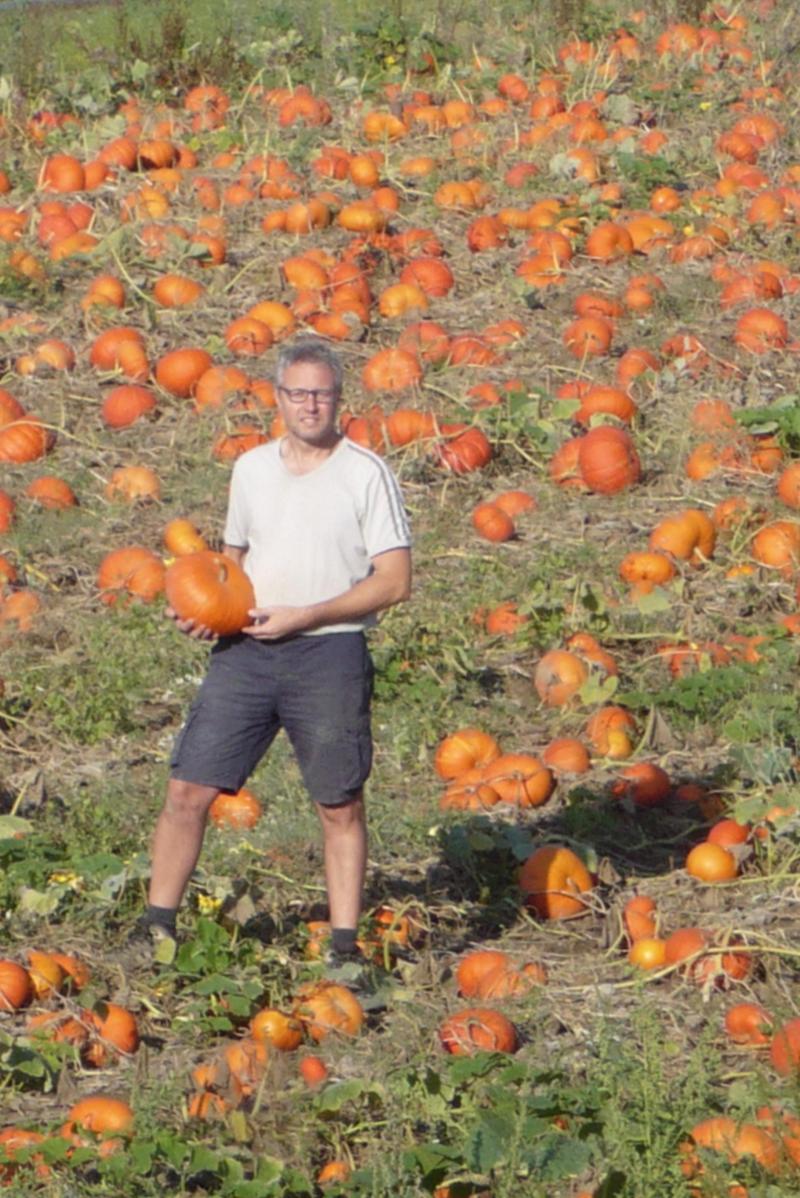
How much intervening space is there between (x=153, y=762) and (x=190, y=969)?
182 centimetres

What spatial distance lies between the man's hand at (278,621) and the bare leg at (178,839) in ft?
1.55

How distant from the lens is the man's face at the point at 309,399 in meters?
5.10

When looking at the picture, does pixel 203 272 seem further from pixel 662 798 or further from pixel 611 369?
pixel 662 798

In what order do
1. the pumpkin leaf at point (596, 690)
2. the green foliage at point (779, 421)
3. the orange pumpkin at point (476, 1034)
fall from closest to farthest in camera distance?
1. the orange pumpkin at point (476, 1034)
2. the pumpkin leaf at point (596, 690)
3. the green foliage at point (779, 421)

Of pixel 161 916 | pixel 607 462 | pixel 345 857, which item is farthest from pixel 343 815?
pixel 607 462

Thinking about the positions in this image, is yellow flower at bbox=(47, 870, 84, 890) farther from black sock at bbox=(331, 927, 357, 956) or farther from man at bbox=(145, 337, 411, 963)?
black sock at bbox=(331, 927, 357, 956)

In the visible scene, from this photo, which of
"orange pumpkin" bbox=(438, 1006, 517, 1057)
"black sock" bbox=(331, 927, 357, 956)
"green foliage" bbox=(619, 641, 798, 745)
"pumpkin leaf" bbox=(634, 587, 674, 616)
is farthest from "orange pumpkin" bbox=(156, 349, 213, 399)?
"orange pumpkin" bbox=(438, 1006, 517, 1057)

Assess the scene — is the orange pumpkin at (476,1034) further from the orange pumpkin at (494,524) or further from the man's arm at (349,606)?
the orange pumpkin at (494,524)

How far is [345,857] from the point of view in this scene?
17.8 feet

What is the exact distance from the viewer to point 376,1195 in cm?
402

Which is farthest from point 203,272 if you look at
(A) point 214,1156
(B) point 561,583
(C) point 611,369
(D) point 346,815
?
(A) point 214,1156

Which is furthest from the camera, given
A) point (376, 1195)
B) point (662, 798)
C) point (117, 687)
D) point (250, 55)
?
point (250, 55)

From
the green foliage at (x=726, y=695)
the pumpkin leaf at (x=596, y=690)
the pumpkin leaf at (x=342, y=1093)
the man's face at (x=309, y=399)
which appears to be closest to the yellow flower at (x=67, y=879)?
the pumpkin leaf at (x=342, y=1093)

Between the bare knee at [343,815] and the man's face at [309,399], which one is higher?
the man's face at [309,399]
